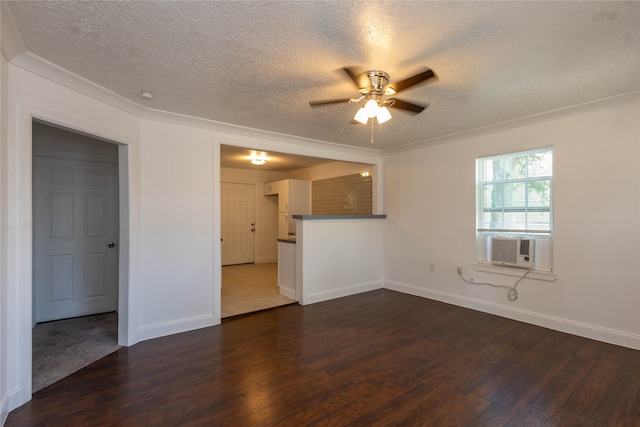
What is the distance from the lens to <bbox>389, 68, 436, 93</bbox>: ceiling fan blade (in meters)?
1.93

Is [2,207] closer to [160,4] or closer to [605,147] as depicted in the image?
[160,4]

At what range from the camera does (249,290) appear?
5082 millimetres

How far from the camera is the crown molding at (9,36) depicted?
1.64m

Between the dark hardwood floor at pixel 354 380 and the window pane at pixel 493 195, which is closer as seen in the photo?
the dark hardwood floor at pixel 354 380

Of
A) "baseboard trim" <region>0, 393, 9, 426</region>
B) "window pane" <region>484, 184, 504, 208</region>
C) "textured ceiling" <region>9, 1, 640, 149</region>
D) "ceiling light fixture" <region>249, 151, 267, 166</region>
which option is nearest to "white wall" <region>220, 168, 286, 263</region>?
"ceiling light fixture" <region>249, 151, 267, 166</region>

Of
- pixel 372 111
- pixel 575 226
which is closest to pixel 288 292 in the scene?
pixel 372 111

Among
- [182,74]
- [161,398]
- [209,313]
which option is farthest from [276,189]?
[161,398]

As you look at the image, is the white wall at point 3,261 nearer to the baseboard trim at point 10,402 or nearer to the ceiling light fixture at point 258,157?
the baseboard trim at point 10,402

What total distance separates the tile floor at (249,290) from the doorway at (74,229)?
4.54ft

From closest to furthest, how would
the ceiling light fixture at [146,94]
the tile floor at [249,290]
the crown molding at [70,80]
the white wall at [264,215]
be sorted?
1. the crown molding at [70,80]
2. the ceiling light fixture at [146,94]
3. the tile floor at [249,290]
4. the white wall at [264,215]

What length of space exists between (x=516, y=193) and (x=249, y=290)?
401cm

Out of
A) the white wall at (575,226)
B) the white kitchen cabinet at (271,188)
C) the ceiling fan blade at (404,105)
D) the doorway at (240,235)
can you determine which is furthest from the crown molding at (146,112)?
the white kitchen cabinet at (271,188)

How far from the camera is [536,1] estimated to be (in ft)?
5.24

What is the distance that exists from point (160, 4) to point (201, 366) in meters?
2.55
